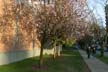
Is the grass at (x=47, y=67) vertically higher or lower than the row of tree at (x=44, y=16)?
lower

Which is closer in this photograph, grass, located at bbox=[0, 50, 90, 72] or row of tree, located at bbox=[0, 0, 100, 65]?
grass, located at bbox=[0, 50, 90, 72]

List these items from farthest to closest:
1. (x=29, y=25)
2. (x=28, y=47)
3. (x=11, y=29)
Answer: (x=28, y=47) < (x=11, y=29) < (x=29, y=25)

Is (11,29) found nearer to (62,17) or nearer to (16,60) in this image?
(16,60)

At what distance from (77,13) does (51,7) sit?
2.75 m

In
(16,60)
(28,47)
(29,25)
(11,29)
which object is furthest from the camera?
(28,47)

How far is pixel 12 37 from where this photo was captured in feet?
96.3

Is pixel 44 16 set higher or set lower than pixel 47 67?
higher

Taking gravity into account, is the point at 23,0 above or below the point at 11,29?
above

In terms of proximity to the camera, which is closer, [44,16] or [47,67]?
[44,16]

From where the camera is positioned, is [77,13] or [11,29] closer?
[77,13]

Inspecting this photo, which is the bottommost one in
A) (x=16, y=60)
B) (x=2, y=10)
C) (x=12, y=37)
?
(x=16, y=60)

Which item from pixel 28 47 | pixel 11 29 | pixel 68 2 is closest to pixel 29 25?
pixel 68 2

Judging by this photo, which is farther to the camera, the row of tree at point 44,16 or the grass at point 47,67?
the row of tree at point 44,16

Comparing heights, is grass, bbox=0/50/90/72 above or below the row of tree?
below
